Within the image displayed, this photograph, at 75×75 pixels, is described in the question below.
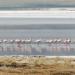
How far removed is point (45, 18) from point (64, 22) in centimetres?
60

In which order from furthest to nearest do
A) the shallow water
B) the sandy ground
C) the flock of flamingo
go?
the flock of flamingo, the shallow water, the sandy ground

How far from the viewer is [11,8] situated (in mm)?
9547

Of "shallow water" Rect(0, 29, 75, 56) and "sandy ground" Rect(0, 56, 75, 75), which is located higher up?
"shallow water" Rect(0, 29, 75, 56)

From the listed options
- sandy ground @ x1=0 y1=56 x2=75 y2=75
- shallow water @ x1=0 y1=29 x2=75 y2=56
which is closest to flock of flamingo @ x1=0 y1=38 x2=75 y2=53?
shallow water @ x1=0 y1=29 x2=75 y2=56

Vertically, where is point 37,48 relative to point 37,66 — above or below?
above

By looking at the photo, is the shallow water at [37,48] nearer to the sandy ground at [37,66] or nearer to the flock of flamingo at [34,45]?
the flock of flamingo at [34,45]

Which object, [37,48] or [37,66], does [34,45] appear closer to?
[37,48]

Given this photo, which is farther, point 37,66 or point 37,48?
point 37,48

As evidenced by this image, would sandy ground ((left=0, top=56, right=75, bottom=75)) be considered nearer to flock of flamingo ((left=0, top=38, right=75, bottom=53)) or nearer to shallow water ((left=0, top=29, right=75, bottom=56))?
shallow water ((left=0, top=29, right=75, bottom=56))

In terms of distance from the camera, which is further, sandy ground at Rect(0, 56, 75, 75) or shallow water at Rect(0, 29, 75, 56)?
shallow water at Rect(0, 29, 75, 56)

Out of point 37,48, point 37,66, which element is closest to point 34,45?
point 37,48

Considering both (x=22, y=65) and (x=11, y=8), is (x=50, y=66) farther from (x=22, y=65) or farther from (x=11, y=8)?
(x=11, y=8)

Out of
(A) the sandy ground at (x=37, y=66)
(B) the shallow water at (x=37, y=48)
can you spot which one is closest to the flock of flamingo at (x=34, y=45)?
(B) the shallow water at (x=37, y=48)

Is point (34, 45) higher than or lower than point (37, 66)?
higher
